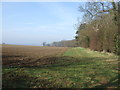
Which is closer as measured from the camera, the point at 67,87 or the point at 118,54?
the point at 67,87

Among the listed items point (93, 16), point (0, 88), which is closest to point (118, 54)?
point (93, 16)

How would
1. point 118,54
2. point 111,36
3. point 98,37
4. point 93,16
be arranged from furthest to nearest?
1. point 98,37
2. point 93,16
3. point 111,36
4. point 118,54

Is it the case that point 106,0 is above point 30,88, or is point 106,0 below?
above

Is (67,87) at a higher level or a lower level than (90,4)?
lower

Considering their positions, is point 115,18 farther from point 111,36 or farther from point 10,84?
point 10,84

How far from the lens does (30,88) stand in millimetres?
5062

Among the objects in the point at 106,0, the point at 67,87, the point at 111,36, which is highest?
the point at 106,0

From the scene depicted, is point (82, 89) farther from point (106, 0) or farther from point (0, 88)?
point (106, 0)

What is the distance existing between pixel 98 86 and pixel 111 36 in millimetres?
14750

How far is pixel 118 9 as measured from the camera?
1675 cm

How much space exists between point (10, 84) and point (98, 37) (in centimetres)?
2245

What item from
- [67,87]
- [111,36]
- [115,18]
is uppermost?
[115,18]

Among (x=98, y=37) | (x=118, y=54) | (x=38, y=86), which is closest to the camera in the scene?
(x=38, y=86)

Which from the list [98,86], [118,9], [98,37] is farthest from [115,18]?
[98,86]
